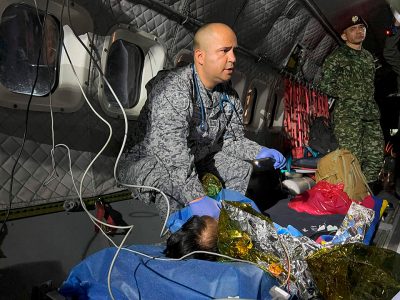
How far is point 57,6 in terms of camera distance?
215 cm

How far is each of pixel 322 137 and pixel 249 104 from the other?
4.20 feet

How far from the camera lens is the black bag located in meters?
5.20

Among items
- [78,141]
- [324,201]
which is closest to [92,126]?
[78,141]

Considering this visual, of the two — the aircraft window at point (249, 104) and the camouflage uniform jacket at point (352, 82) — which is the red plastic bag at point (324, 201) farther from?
the camouflage uniform jacket at point (352, 82)

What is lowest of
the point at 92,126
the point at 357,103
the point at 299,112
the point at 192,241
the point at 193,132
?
the point at 192,241

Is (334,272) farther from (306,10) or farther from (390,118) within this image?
(390,118)

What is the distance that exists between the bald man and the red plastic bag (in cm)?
77

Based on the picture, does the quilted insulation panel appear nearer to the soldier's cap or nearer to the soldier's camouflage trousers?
the soldier's cap

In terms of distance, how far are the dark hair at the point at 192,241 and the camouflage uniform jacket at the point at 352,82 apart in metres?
3.94

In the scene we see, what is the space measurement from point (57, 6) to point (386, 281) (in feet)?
7.34

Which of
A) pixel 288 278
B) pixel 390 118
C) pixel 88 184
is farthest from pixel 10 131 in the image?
pixel 390 118

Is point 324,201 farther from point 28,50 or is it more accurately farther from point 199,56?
point 28,50

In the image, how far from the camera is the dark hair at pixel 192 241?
1.87 meters

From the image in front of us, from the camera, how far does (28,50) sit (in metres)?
2.17
